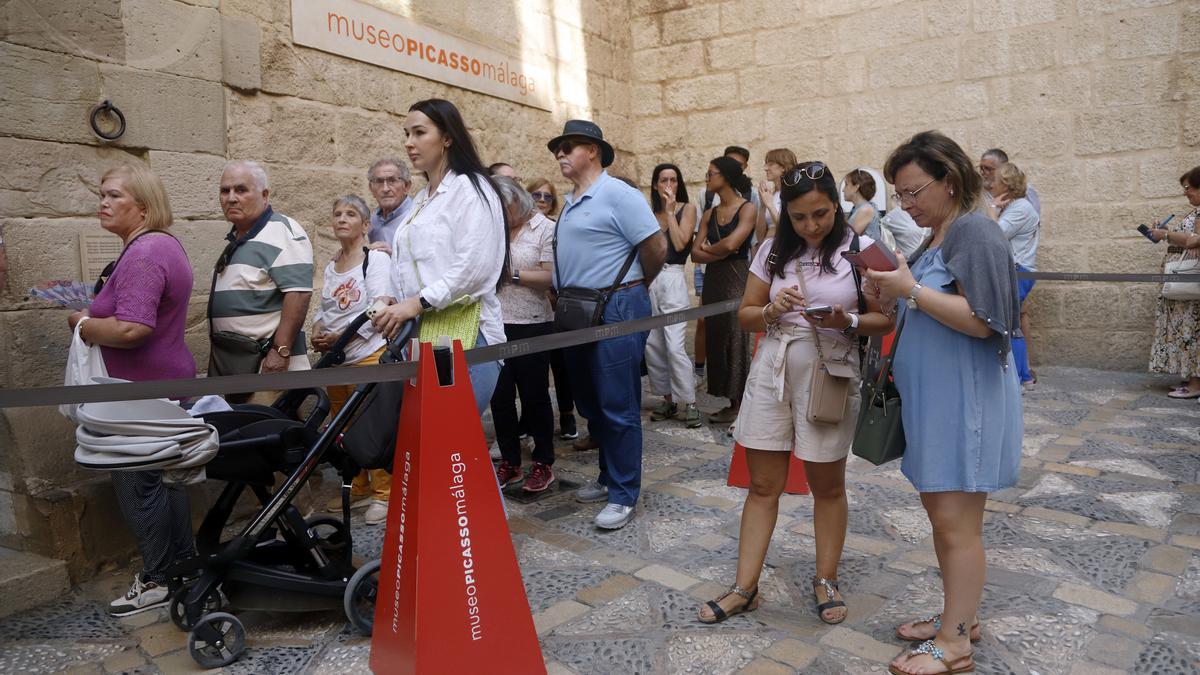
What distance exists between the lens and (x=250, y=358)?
12.4 feet

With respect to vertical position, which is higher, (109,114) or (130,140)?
(109,114)

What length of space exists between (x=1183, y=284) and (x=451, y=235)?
5.77 metres

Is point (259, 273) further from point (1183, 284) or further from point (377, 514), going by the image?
point (1183, 284)

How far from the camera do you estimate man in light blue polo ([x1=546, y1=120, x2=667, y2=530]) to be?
394cm

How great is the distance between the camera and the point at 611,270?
3.99m

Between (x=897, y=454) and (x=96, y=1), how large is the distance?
3.91m

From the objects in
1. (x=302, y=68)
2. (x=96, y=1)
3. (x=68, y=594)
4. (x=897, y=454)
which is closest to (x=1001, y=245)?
(x=897, y=454)

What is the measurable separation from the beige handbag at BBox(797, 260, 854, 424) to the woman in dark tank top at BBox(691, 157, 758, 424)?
2826 mm

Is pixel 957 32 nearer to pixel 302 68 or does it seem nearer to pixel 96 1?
pixel 302 68

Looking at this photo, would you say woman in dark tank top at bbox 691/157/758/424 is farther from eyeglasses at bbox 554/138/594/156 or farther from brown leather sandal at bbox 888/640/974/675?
brown leather sandal at bbox 888/640/974/675

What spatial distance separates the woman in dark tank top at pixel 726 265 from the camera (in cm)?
555

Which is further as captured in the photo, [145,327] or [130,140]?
[130,140]

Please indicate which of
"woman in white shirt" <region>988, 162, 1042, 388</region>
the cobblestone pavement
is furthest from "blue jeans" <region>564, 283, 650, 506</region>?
"woman in white shirt" <region>988, 162, 1042, 388</region>

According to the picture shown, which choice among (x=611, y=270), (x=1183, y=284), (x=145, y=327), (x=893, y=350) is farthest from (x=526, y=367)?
(x=1183, y=284)
